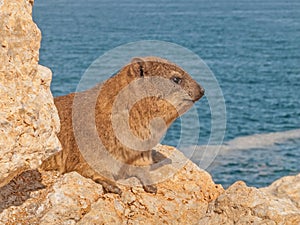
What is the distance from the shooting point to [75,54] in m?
97.2

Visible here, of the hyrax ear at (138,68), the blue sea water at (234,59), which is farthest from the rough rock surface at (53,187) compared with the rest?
the blue sea water at (234,59)

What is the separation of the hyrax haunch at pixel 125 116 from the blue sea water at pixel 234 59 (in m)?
21.8

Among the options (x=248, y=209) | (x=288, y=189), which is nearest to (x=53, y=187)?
(x=248, y=209)

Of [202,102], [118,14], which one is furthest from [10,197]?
[118,14]

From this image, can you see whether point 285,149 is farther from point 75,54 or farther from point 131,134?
point 75,54

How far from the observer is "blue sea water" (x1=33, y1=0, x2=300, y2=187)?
39969 millimetres

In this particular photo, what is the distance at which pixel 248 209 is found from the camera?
7129 mm

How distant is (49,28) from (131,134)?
133m

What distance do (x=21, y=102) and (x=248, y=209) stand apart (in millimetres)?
2991

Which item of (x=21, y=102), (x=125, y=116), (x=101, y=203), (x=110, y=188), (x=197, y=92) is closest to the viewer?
(x=21, y=102)

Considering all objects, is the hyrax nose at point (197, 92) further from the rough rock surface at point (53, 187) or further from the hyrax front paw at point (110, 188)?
the hyrax front paw at point (110, 188)

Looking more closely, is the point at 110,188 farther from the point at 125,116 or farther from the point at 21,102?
the point at 21,102

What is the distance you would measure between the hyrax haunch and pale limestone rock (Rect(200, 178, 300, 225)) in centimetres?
127

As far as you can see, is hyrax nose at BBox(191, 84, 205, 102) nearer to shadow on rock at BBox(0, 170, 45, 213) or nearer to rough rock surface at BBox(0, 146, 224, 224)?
rough rock surface at BBox(0, 146, 224, 224)
